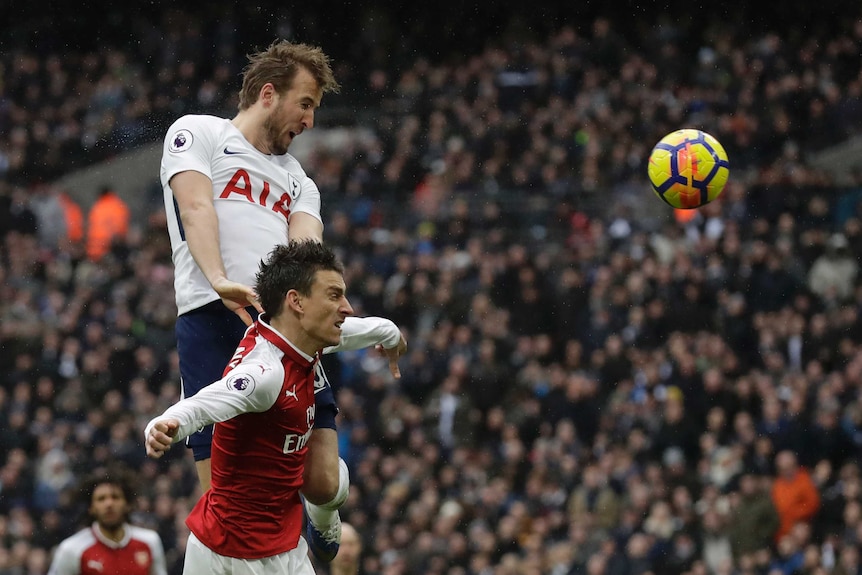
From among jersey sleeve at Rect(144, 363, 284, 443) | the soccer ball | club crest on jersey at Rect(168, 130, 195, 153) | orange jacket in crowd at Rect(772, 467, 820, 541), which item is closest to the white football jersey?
club crest on jersey at Rect(168, 130, 195, 153)

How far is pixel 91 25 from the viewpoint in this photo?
87.2ft

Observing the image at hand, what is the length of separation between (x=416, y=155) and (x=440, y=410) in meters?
5.66

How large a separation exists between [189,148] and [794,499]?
9.73m

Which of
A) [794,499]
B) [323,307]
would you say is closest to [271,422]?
A: [323,307]

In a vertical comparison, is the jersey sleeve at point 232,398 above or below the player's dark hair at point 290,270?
below

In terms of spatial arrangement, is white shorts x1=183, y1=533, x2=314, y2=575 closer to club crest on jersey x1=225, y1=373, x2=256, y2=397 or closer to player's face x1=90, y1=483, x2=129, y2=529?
club crest on jersey x1=225, y1=373, x2=256, y2=397

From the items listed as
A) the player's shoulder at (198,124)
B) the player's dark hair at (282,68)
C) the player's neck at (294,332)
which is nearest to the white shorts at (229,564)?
the player's neck at (294,332)

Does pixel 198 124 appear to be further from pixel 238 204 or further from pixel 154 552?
pixel 154 552

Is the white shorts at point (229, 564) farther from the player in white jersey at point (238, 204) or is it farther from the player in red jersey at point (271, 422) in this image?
the player in white jersey at point (238, 204)

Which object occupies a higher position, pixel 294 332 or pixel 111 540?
pixel 294 332

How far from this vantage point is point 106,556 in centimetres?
892

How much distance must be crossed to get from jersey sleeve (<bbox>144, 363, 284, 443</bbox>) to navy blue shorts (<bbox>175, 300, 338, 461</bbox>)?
736mm

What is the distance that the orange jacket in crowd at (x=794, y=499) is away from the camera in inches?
559

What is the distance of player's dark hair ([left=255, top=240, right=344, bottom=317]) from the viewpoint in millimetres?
5664
